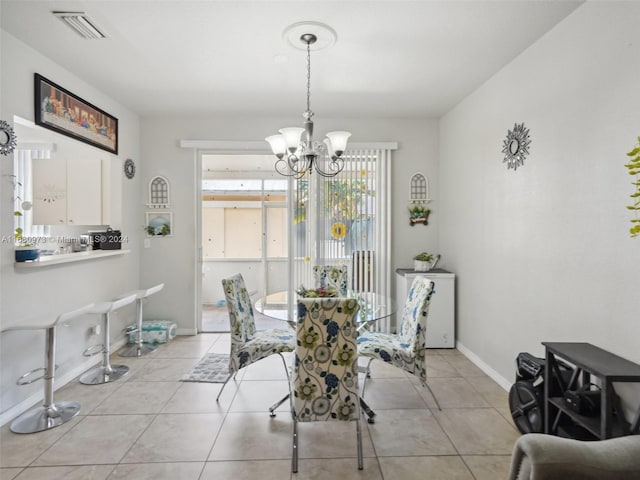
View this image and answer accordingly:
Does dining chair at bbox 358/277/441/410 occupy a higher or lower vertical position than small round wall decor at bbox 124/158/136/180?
Answer: lower

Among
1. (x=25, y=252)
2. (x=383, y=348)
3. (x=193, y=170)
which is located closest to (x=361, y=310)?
(x=383, y=348)

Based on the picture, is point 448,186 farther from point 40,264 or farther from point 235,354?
point 40,264

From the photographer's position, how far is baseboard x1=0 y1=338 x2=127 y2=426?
2.44 meters

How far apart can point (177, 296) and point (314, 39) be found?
10.8ft

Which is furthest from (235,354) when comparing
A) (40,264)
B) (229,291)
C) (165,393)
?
(40,264)

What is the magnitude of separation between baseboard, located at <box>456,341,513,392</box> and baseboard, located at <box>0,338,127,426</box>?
360cm

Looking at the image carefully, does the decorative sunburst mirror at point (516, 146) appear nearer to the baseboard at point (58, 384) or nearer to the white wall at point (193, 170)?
the white wall at point (193, 170)

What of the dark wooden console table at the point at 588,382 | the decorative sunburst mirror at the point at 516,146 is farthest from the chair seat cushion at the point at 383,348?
the decorative sunburst mirror at the point at 516,146

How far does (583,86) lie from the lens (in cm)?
212

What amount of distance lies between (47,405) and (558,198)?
367cm

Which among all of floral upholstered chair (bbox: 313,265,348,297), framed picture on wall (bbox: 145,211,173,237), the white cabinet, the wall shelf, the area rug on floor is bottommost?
the area rug on floor

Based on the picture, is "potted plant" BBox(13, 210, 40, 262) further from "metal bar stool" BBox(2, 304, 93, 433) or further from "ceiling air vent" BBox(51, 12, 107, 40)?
"ceiling air vent" BBox(51, 12, 107, 40)

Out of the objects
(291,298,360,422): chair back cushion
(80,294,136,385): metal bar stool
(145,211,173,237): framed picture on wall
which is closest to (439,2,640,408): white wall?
(291,298,360,422): chair back cushion

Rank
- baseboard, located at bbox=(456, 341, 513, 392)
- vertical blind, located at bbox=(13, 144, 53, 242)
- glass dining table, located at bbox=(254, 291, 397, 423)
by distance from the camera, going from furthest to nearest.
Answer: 1. vertical blind, located at bbox=(13, 144, 53, 242)
2. baseboard, located at bbox=(456, 341, 513, 392)
3. glass dining table, located at bbox=(254, 291, 397, 423)
